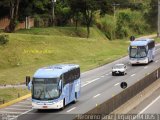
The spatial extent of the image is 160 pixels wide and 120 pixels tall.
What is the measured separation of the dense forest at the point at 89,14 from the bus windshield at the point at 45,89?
189ft

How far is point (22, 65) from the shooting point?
79312mm

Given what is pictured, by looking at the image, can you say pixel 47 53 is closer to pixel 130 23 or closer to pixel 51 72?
pixel 51 72

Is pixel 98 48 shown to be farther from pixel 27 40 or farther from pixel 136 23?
pixel 136 23

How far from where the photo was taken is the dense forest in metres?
108

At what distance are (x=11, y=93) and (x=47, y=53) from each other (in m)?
34.2

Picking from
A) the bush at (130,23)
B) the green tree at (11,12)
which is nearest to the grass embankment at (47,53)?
the green tree at (11,12)

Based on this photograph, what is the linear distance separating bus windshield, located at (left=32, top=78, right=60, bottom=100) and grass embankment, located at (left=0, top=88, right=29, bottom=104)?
812 cm

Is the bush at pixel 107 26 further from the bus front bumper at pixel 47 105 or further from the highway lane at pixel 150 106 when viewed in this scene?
the bus front bumper at pixel 47 105

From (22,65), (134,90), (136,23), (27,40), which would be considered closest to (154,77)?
(134,90)

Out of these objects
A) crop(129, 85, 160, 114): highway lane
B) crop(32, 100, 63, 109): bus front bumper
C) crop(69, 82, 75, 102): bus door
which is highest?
crop(69, 82, 75, 102): bus door

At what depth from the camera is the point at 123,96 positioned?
140 ft

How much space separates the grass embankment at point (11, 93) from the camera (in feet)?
168

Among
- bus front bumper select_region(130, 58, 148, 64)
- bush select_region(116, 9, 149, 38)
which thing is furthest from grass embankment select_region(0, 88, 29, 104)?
bush select_region(116, 9, 149, 38)

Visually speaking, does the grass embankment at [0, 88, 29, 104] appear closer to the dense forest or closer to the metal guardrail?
the metal guardrail
